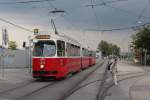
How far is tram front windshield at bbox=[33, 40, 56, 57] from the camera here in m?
27.0

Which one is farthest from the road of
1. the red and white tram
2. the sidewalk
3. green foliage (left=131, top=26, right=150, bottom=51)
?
green foliage (left=131, top=26, right=150, bottom=51)

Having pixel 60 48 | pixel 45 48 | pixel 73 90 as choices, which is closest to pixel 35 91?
pixel 73 90

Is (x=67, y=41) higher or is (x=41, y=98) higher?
(x=67, y=41)

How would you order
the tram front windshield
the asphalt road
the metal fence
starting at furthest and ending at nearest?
the metal fence, the tram front windshield, the asphalt road

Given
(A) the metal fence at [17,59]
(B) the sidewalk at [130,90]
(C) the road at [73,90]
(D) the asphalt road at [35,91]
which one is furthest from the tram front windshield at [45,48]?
(A) the metal fence at [17,59]

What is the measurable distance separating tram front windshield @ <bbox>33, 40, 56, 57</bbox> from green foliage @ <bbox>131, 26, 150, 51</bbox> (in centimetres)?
5245

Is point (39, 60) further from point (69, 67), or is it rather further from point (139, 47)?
point (139, 47)

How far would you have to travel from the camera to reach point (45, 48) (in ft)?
88.9

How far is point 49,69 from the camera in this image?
2702 cm

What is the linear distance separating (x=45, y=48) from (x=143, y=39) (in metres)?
53.3

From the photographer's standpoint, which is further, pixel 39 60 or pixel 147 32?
pixel 147 32

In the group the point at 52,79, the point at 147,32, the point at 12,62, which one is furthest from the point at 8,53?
the point at 147,32

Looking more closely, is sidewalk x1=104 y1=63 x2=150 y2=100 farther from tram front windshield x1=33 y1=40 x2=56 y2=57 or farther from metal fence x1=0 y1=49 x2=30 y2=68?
metal fence x1=0 y1=49 x2=30 y2=68

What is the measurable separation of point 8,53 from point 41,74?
2794 centimetres
